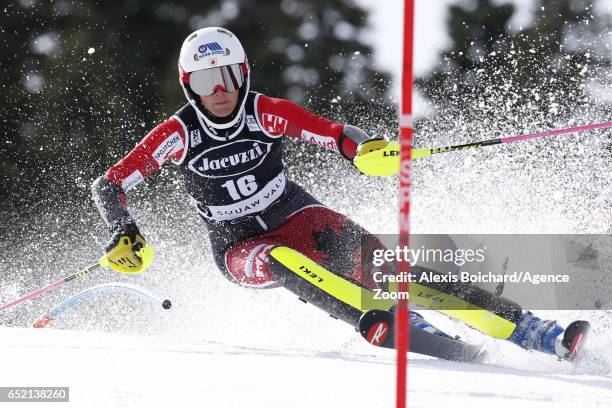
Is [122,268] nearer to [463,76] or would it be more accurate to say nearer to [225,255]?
[225,255]

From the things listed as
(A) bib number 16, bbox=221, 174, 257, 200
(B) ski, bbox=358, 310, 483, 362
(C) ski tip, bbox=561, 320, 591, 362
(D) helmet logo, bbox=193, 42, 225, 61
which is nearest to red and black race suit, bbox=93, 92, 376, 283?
(A) bib number 16, bbox=221, 174, 257, 200

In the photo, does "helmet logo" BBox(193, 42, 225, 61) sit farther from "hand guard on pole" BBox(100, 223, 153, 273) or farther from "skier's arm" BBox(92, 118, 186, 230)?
"hand guard on pole" BBox(100, 223, 153, 273)

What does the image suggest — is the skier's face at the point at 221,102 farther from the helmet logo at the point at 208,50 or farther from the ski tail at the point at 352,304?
the ski tail at the point at 352,304

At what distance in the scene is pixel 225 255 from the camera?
4.75 m

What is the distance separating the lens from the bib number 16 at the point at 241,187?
461 cm

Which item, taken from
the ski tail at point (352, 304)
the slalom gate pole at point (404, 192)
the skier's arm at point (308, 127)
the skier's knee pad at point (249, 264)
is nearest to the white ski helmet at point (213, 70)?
the skier's arm at point (308, 127)

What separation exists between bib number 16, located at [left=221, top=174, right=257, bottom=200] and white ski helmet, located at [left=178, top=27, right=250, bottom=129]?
0.30 m

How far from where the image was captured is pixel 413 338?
3.59m

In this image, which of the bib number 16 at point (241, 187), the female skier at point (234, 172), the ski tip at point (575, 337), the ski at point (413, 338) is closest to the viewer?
Answer: the ski at point (413, 338)

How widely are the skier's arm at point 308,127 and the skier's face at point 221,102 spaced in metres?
0.15

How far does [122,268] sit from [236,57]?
46.7 inches

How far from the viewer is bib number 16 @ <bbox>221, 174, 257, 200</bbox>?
461 centimetres

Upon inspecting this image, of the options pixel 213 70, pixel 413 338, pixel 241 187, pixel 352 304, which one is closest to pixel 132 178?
pixel 241 187
